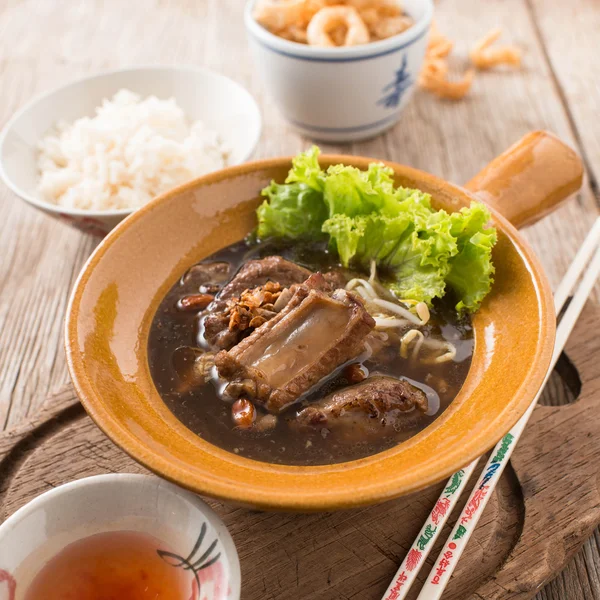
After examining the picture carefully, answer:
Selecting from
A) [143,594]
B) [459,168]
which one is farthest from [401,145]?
[143,594]

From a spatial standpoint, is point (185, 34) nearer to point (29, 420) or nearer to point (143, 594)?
point (29, 420)

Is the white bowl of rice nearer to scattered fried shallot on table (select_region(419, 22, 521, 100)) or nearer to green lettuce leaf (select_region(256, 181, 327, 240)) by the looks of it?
green lettuce leaf (select_region(256, 181, 327, 240))

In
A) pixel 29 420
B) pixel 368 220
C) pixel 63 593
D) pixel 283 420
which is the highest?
pixel 368 220

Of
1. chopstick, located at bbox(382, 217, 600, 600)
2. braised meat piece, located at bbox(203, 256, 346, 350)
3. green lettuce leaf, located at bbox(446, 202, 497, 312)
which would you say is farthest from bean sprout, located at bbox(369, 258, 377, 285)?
chopstick, located at bbox(382, 217, 600, 600)

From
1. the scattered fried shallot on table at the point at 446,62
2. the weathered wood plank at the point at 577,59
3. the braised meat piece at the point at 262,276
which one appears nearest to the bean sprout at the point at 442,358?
the braised meat piece at the point at 262,276

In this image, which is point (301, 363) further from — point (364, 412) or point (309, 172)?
point (309, 172)
